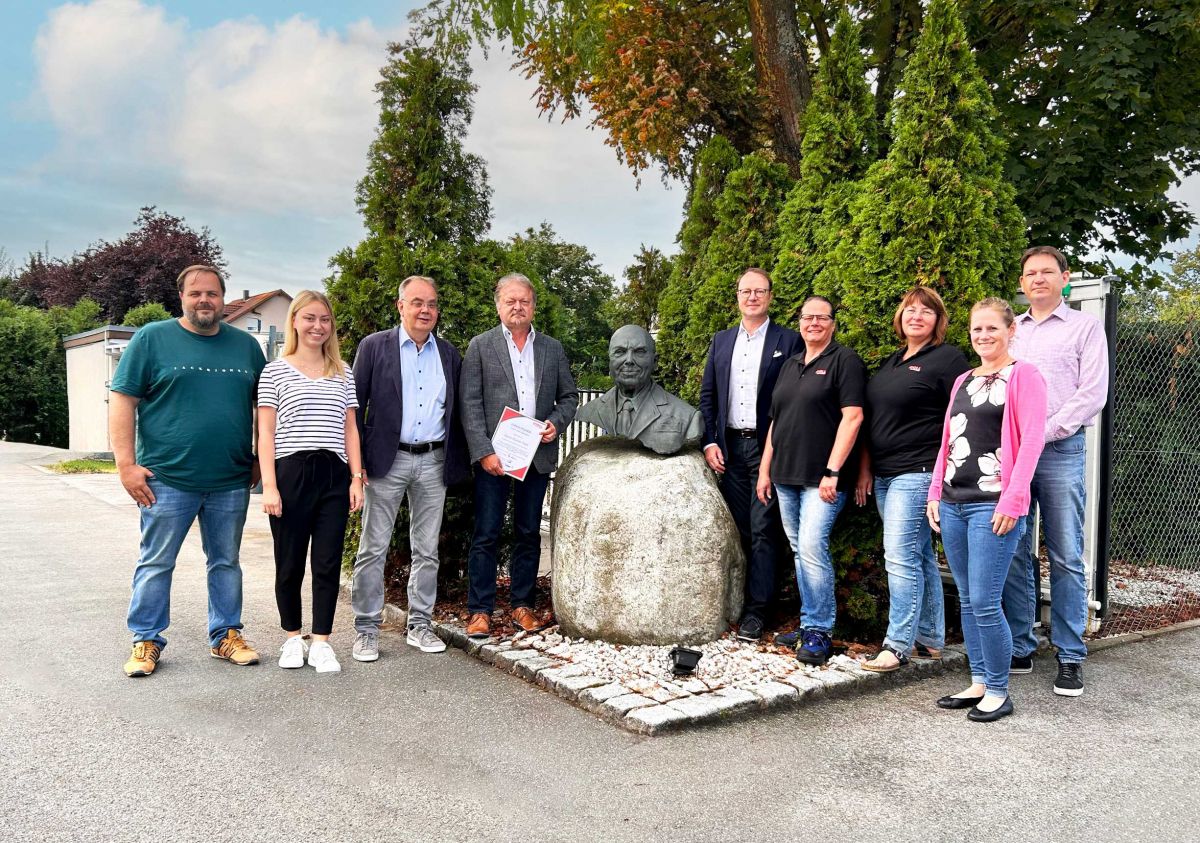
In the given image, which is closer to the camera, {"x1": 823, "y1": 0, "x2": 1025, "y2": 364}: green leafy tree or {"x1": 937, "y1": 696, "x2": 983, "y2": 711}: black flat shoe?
{"x1": 937, "y1": 696, "x2": 983, "y2": 711}: black flat shoe

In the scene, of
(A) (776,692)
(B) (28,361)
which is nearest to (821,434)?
(A) (776,692)

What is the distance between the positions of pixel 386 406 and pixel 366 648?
1.43 meters

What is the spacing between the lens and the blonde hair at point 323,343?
4.82m

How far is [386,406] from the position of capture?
512cm

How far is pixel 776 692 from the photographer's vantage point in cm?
436

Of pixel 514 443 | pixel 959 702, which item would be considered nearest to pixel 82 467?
pixel 514 443

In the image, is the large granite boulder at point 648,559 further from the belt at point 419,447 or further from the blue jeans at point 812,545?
the belt at point 419,447

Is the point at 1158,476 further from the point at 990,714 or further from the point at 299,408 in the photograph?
the point at 299,408

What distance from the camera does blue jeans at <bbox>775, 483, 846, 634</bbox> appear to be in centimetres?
482

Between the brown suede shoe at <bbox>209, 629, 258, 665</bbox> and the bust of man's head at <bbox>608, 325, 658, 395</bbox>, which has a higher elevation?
the bust of man's head at <bbox>608, 325, 658, 395</bbox>

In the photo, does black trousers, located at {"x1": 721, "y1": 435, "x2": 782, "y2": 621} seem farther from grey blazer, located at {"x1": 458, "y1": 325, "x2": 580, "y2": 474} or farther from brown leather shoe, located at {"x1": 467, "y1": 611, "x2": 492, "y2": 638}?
brown leather shoe, located at {"x1": 467, "y1": 611, "x2": 492, "y2": 638}

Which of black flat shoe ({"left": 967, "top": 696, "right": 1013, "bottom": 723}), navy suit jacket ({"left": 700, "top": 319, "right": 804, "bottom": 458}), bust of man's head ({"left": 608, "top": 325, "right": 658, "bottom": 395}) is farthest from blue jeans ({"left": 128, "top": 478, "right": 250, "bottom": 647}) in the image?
black flat shoe ({"left": 967, "top": 696, "right": 1013, "bottom": 723})

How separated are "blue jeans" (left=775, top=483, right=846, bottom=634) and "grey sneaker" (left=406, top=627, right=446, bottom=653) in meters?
2.19

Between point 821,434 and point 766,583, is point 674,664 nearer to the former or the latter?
point 766,583
